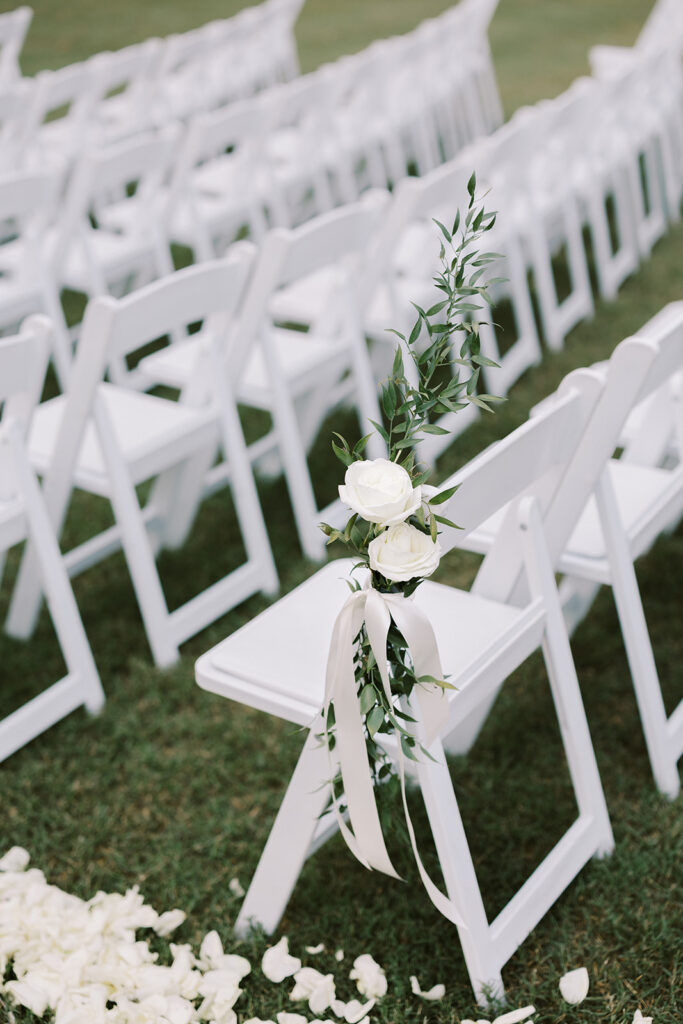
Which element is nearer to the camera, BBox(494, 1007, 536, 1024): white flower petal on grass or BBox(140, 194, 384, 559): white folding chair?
BBox(494, 1007, 536, 1024): white flower petal on grass

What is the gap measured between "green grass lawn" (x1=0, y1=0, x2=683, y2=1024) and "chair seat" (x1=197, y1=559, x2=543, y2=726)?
0.42 feet

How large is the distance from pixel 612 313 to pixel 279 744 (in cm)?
357

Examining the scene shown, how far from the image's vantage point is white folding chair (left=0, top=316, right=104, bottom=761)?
2795mm

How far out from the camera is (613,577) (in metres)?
2.57

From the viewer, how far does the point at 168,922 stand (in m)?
2.41

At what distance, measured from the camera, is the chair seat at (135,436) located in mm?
3223

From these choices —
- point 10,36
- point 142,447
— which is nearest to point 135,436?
point 142,447

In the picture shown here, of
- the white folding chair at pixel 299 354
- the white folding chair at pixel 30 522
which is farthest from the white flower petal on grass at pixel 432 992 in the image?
the white folding chair at pixel 299 354

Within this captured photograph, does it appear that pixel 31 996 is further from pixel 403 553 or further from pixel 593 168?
pixel 593 168

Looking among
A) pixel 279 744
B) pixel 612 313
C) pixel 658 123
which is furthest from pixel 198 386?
pixel 658 123

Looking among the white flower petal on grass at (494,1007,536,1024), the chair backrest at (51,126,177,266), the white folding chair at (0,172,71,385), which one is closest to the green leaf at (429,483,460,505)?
the white flower petal on grass at (494,1007,536,1024)

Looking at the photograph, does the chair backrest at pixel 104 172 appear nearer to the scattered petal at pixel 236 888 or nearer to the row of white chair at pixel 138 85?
the row of white chair at pixel 138 85

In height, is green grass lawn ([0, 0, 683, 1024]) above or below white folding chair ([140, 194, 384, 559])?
below

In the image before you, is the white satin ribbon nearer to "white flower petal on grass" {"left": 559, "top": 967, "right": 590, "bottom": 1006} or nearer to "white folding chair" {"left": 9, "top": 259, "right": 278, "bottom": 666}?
"white flower petal on grass" {"left": 559, "top": 967, "right": 590, "bottom": 1006}
